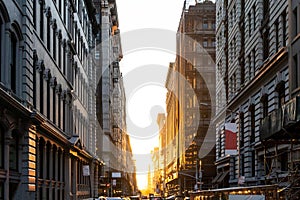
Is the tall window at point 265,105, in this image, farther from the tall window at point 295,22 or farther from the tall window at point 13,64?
the tall window at point 13,64

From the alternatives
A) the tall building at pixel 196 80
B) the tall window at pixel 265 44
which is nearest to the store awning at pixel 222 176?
the tall window at pixel 265 44

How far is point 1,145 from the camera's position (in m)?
28.7

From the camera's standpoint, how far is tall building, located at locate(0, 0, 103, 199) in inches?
1145

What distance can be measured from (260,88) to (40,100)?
1829 centimetres

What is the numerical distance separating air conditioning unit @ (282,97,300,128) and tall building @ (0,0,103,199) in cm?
1148

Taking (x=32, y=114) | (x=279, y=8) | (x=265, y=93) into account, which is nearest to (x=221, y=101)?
(x=265, y=93)

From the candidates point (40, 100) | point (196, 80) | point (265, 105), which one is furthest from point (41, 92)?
point (196, 80)

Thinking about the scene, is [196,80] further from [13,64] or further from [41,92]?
[13,64]

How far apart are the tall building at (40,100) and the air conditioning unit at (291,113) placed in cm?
1148

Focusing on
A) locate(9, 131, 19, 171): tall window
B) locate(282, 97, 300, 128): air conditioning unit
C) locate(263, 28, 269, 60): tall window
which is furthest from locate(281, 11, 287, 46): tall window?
locate(9, 131, 19, 171): tall window

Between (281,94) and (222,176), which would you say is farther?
(222,176)

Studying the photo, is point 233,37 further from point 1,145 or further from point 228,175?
point 1,145

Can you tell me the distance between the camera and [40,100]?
38.8 m

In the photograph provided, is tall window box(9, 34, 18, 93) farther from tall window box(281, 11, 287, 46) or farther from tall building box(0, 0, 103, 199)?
tall window box(281, 11, 287, 46)
